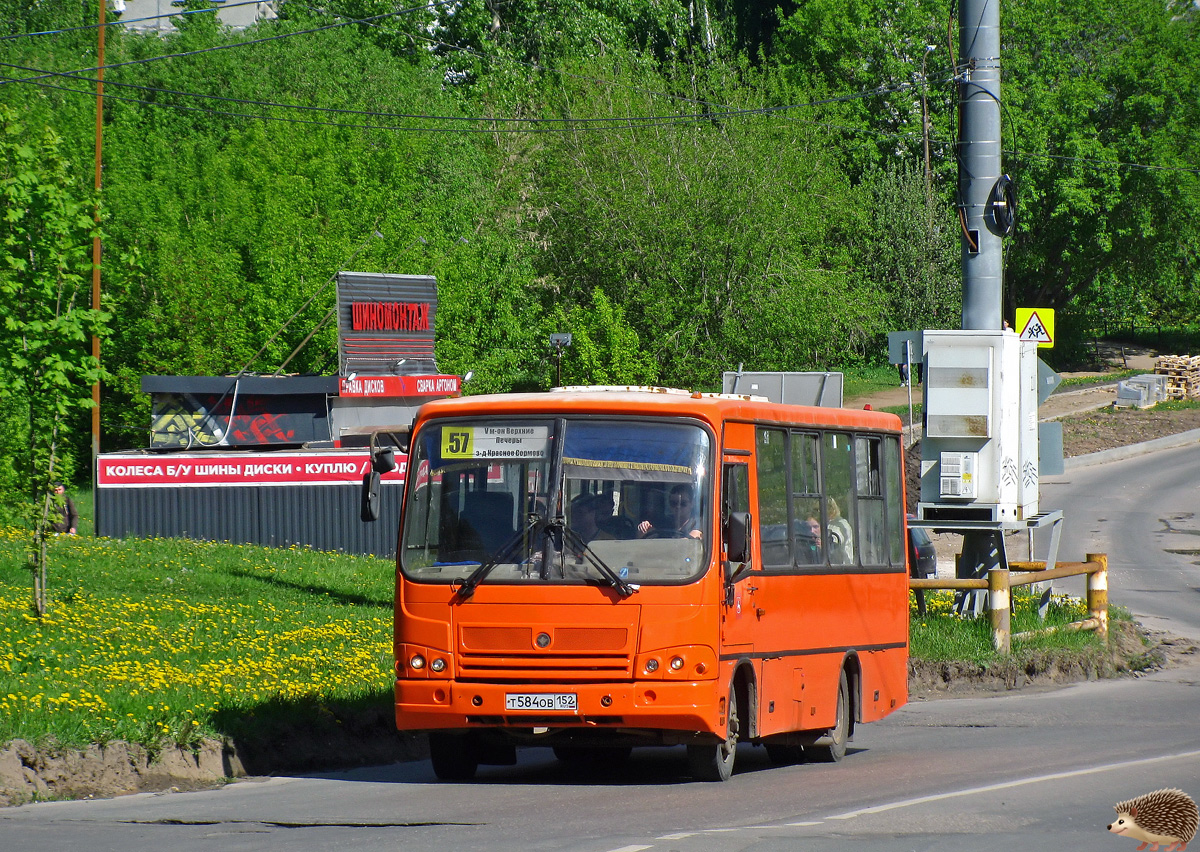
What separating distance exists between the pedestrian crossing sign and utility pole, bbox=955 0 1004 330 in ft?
5.82

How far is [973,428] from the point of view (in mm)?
18672

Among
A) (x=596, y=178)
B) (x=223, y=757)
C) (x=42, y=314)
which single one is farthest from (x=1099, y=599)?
(x=596, y=178)

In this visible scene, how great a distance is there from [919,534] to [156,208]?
31.5 metres

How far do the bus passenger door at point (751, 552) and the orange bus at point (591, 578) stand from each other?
0.8 inches

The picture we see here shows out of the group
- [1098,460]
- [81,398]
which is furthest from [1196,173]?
[81,398]

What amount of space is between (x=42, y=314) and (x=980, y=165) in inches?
450

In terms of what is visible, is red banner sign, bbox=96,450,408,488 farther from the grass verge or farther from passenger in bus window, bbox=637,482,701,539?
passenger in bus window, bbox=637,482,701,539

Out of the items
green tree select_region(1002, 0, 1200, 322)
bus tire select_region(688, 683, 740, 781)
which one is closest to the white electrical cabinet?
bus tire select_region(688, 683, 740, 781)

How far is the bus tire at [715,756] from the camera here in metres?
10.3

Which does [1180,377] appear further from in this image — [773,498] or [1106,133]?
[773,498]

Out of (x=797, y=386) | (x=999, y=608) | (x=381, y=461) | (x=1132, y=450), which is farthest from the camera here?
(x=1132, y=450)

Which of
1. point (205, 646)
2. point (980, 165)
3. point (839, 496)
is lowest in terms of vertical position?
point (205, 646)

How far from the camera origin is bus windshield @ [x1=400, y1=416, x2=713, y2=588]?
33.2 feet

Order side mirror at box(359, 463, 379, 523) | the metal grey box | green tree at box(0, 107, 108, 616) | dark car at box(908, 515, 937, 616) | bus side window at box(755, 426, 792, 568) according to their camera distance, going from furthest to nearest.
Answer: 1. dark car at box(908, 515, 937, 616)
2. the metal grey box
3. green tree at box(0, 107, 108, 616)
4. bus side window at box(755, 426, 792, 568)
5. side mirror at box(359, 463, 379, 523)
